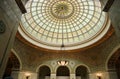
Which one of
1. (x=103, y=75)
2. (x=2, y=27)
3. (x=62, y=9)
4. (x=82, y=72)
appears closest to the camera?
(x=2, y=27)

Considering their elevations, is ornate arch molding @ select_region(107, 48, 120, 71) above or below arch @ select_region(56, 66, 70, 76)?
above

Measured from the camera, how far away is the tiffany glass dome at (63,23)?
13.9 meters

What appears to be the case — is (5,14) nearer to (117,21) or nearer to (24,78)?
(117,21)

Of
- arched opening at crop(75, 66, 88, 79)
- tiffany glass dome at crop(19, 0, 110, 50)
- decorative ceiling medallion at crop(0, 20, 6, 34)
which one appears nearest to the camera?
decorative ceiling medallion at crop(0, 20, 6, 34)

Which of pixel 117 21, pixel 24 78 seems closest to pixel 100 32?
pixel 117 21

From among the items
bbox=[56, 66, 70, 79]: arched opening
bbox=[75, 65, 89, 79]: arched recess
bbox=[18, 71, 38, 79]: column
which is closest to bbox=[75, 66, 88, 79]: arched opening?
bbox=[75, 65, 89, 79]: arched recess

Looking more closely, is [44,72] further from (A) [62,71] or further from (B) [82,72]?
(B) [82,72]

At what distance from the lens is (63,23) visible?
1631 cm

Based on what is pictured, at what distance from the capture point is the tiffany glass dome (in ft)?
45.4

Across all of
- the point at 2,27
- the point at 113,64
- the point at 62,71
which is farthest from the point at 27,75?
the point at 2,27

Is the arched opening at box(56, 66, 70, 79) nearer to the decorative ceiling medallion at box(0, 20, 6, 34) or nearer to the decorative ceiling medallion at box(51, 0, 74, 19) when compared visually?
the decorative ceiling medallion at box(51, 0, 74, 19)

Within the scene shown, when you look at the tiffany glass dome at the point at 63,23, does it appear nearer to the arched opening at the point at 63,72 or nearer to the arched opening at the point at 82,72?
the arched opening at the point at 63,72

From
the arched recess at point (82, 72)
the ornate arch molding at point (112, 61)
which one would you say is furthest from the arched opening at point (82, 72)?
the ornate arch molding at point (112, 61)

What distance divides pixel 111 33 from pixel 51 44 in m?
7.52
